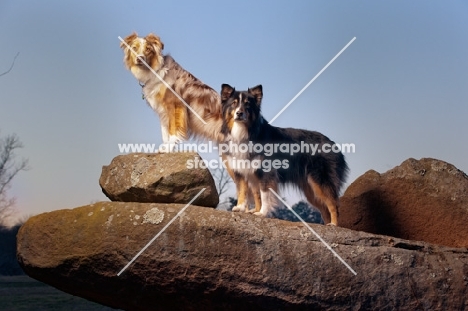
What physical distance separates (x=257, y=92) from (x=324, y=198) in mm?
1792

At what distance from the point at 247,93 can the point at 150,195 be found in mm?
1849

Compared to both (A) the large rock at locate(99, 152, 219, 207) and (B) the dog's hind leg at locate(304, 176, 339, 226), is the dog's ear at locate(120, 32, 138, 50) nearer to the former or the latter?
(A) the large rock at locate(99, 152, 219, 207)

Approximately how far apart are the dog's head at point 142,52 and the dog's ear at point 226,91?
1062 mm

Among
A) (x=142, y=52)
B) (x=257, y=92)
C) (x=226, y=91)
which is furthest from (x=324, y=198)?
(x=142, y=52)

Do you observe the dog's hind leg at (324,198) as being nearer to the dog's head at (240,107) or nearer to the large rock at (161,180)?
the dog's head at (240,107)

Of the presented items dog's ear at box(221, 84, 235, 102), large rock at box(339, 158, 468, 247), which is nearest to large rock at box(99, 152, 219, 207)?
dog's ear at box(221, 84, 235, 102)

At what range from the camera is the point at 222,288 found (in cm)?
704

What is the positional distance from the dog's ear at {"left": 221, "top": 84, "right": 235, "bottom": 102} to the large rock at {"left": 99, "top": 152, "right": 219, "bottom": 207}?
3.11 ft

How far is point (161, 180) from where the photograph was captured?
754 centimetres

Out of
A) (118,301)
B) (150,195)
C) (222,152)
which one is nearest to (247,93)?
(222,152)

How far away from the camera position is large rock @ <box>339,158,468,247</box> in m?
8.93

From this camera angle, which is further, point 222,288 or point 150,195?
point 150,195

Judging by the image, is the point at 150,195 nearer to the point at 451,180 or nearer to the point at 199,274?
the point at 199,274

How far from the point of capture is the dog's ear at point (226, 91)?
804cm
